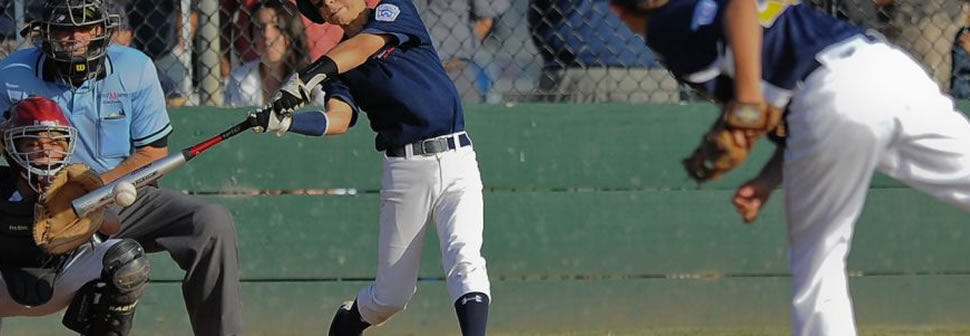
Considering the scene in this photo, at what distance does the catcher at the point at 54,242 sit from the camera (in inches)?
218

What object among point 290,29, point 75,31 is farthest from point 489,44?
point 75,31

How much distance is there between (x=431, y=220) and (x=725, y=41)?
219 centimetres

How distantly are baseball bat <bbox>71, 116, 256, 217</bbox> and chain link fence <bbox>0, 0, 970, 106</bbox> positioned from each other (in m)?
1.77

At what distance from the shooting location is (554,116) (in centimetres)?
734

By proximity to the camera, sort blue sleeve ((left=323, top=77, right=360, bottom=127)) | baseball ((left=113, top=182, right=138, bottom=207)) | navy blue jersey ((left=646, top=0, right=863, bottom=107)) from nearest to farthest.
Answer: navy blue jersey ((left=646, top=0, right=863, bottom=107)) → baseball ((left=113, top=182, right=138, bottom=207)) → blue sleeve ((left=323, top=77, right=360, bottom=127))

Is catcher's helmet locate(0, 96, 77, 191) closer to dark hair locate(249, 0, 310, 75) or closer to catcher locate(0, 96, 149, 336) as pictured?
catcher locate(0, 96, 149, 336)

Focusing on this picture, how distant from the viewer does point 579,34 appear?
7.37 meters

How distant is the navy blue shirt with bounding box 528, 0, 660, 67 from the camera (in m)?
7.35

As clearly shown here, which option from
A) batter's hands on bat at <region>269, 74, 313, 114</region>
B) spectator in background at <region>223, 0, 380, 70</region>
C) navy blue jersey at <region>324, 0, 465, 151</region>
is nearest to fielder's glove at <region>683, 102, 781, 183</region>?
batter's hands on bat at <region>269, 74, 313, 114</region>

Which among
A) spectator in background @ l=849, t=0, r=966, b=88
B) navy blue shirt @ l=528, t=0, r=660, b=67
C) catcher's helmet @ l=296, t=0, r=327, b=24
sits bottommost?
spectator in background @ l=849, t=0, r=966, b=88

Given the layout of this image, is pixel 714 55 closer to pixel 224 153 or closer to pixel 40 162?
pixel 40 162

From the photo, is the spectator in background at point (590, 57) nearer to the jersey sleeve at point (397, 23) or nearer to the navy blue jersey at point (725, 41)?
the jersey sleeve at point (397, 23)

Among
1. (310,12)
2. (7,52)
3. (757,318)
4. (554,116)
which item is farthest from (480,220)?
(7,52)

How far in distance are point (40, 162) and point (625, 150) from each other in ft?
9.56
